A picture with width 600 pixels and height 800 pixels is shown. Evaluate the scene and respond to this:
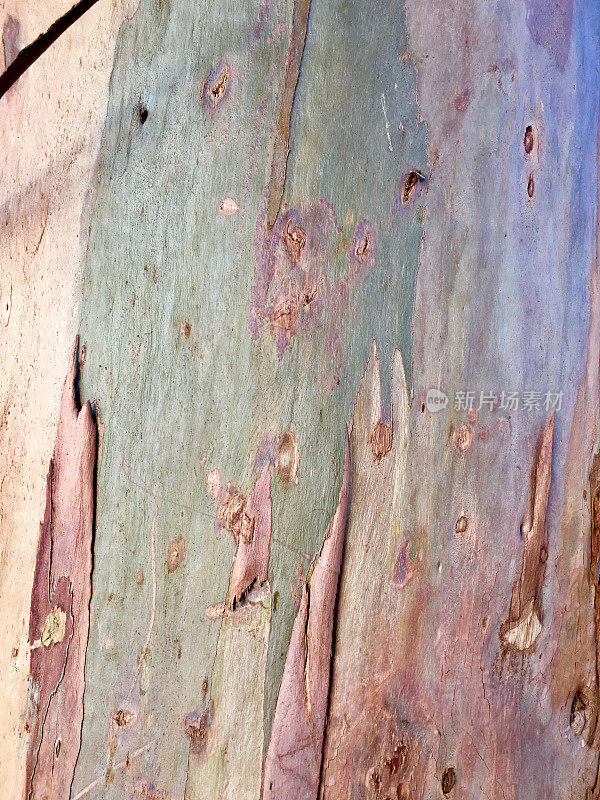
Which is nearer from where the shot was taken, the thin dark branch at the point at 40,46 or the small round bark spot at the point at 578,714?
the thin dark branch at the point at 40,46

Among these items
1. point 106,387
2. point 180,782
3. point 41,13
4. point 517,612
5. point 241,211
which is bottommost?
point 180,782

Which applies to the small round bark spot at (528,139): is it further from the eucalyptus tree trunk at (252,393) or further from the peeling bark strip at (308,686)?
the peeling bark strip at (308,686)

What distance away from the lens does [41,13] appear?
434 mm

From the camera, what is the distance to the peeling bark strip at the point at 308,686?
0.42 meters

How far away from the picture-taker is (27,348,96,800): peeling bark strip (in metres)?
0.41

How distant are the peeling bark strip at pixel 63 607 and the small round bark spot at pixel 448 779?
10.7 inches

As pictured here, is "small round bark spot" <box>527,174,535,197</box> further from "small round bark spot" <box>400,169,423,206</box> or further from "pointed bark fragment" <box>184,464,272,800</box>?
"pointed bark fragment" <box>184,464,272,800</box>

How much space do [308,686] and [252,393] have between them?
0.21 m

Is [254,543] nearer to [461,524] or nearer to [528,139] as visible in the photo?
[461,524]

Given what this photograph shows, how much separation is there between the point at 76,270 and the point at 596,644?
1.67ft

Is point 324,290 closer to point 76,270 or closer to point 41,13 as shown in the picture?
point 76,270

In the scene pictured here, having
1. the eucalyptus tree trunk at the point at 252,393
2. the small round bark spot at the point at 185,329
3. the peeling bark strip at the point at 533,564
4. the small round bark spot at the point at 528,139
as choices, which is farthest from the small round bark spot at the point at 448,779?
the small round bark spot at the point at 528,139

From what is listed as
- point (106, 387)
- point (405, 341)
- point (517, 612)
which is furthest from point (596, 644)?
point (106, 387)

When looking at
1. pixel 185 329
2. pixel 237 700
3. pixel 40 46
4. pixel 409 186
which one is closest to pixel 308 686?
pixel 237 700
